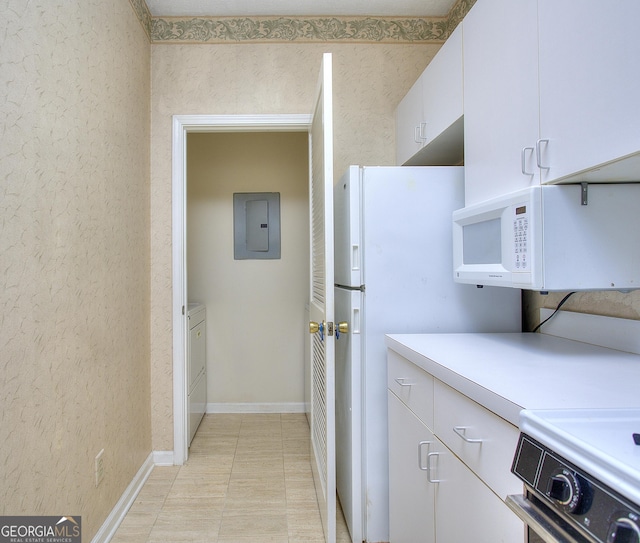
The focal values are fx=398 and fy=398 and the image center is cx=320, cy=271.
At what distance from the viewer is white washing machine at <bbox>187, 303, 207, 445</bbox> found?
8.70ft

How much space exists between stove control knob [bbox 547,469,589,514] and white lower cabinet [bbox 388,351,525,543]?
0.64 feet

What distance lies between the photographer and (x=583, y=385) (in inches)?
35.6

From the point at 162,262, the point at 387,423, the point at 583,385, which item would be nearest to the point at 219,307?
the point at 162,262

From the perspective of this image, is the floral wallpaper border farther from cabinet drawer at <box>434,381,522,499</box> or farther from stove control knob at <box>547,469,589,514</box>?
stove control knob at <box>547,469,589,514</box>

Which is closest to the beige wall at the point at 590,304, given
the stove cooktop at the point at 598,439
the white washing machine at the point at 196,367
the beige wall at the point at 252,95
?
the stove cooktop at the point at 598,439

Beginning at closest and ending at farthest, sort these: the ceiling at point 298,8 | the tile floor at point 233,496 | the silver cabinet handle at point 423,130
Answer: the tile floor at point 233,496
the silver cabinet handle at point 423,130
the ceiling at point 298,8

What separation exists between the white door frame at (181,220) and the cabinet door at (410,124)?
0.55m

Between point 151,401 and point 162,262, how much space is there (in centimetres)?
83

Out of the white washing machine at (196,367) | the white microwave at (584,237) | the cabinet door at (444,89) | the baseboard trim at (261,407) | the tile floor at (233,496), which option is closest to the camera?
the white microwave at (584,237)

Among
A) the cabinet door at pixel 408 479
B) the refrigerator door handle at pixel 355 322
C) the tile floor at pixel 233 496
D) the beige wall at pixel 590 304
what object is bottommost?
the tile floor at pixel 233 496

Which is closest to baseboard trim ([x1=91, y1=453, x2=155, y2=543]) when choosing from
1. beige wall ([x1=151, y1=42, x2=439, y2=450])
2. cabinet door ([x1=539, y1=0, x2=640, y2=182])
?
beige wall ([x1=151, y1=42, x2=439, y2=450])

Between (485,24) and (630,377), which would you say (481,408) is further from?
(485,24)

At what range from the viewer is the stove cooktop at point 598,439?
51 centimetres

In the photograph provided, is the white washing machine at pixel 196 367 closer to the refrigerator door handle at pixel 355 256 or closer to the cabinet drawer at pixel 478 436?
the refrigerator door handle at pixel 355 256
